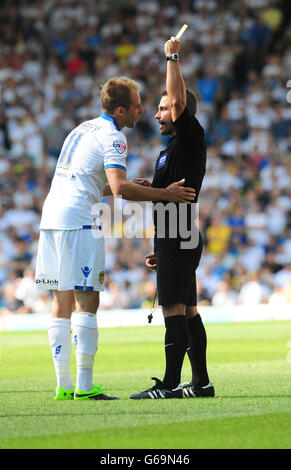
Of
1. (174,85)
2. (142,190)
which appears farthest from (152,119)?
(174,85)

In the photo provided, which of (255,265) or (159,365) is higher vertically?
(255,265)

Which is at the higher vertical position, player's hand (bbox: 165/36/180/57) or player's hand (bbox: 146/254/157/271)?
player's hand (bbox: 165/36/180/57)

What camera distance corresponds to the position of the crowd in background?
65.9ft

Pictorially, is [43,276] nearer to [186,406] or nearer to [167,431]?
[186,406]

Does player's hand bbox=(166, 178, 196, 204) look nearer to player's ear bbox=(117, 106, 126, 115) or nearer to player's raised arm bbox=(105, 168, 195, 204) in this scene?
player's raised arm bbox=(105, 168, 195, 204)

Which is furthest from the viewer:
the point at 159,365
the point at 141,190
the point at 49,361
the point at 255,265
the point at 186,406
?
the point at 255,265

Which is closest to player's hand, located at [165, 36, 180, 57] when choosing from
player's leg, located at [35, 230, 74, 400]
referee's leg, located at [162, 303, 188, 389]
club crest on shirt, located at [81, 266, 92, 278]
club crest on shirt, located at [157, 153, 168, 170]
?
club crest on shirt, located at [157, 153, 168, 170]

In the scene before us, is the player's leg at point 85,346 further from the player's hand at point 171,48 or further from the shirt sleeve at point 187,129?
the player's hand at point 171,48

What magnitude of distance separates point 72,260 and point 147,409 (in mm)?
1404

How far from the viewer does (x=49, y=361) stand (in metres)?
11.1

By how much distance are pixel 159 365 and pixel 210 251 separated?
10.8 m

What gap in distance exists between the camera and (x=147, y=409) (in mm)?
6465

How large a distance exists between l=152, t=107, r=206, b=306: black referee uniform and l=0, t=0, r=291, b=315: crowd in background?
11.8 meters

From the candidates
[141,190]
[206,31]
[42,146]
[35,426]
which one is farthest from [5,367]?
[206,31]
